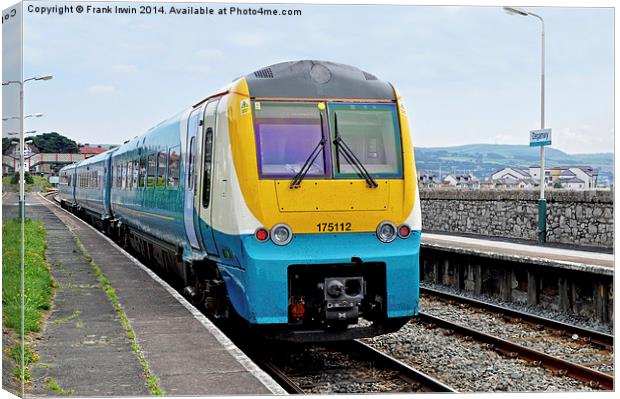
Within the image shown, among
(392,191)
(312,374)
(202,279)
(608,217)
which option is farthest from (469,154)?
(608,217)

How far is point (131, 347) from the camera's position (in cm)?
801

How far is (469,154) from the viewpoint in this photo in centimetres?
838

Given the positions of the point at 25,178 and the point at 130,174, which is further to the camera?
the point at 130,174

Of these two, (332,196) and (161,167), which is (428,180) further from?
(161,167)

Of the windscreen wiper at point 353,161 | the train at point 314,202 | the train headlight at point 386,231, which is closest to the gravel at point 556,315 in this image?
the train at point 314,202

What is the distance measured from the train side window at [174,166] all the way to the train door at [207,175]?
1462 mm

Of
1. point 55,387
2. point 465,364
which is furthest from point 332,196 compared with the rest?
point 55,387

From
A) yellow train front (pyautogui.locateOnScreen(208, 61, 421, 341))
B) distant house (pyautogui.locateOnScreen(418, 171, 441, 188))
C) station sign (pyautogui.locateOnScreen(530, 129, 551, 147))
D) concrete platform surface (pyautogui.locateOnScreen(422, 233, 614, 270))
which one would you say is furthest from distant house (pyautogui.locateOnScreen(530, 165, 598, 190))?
yellow train front (pyautogui.locateOnScreen(208, 61, 421, 341))

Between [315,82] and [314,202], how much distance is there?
1194 mm

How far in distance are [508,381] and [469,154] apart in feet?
7.22

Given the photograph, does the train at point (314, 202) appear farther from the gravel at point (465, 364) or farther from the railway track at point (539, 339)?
the railway track at point (539, 339)

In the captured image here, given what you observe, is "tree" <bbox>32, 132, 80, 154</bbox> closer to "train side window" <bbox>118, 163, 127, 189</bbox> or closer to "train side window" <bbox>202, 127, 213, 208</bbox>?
"train side window" <bbox>202, 127, 213, 208</bbox>

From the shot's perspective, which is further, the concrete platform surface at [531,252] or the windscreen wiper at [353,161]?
the concrete platform surface at [531,252]

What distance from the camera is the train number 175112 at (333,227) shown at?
312 inches
